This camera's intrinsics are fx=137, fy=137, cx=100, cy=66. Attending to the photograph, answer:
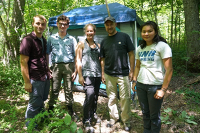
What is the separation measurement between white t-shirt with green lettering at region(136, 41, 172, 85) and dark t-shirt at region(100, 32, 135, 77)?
49 centimetres

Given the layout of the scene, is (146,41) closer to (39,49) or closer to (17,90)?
(39,49)

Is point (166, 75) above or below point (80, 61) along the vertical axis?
below

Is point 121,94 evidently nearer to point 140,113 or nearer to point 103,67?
point 103,67

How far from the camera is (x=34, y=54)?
2.08 m

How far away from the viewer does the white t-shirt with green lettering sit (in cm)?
169

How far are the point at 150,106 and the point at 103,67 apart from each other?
1.07m

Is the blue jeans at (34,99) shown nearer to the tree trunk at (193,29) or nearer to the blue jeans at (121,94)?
the blue jeans at (121,94)

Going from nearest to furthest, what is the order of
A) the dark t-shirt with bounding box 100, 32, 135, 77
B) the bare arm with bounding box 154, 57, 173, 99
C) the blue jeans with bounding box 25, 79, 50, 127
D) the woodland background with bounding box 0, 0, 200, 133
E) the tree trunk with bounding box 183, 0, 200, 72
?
1. the bare arm with bounding box 154, 57, 173, 99
2. the blue jeans with bounding box 25, 79, 50, 127
3. the dark t-shirt with bounding box 100, 32, 135, 77
4. the woodland background with bounding box 0, 0, 200, 133
5. the tree trunk with bounding box 183, 0, 200, 72

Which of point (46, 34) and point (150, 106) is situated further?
point (46, 34)

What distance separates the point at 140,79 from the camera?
74.7 inches

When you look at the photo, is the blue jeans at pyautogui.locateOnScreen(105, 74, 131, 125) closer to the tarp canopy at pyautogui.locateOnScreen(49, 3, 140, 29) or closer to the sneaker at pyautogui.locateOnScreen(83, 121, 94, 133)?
the sneaker at pyautogui.locateOnScreen(83, 121, 94, 133)

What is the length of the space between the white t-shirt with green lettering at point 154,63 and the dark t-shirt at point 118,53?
490mm

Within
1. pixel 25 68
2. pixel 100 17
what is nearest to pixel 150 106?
pixel 25 68

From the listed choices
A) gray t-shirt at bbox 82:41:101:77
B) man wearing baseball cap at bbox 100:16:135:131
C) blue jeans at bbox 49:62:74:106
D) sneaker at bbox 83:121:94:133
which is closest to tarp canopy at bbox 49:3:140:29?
man wearing baseball cap at bbox 100:16:135:131
